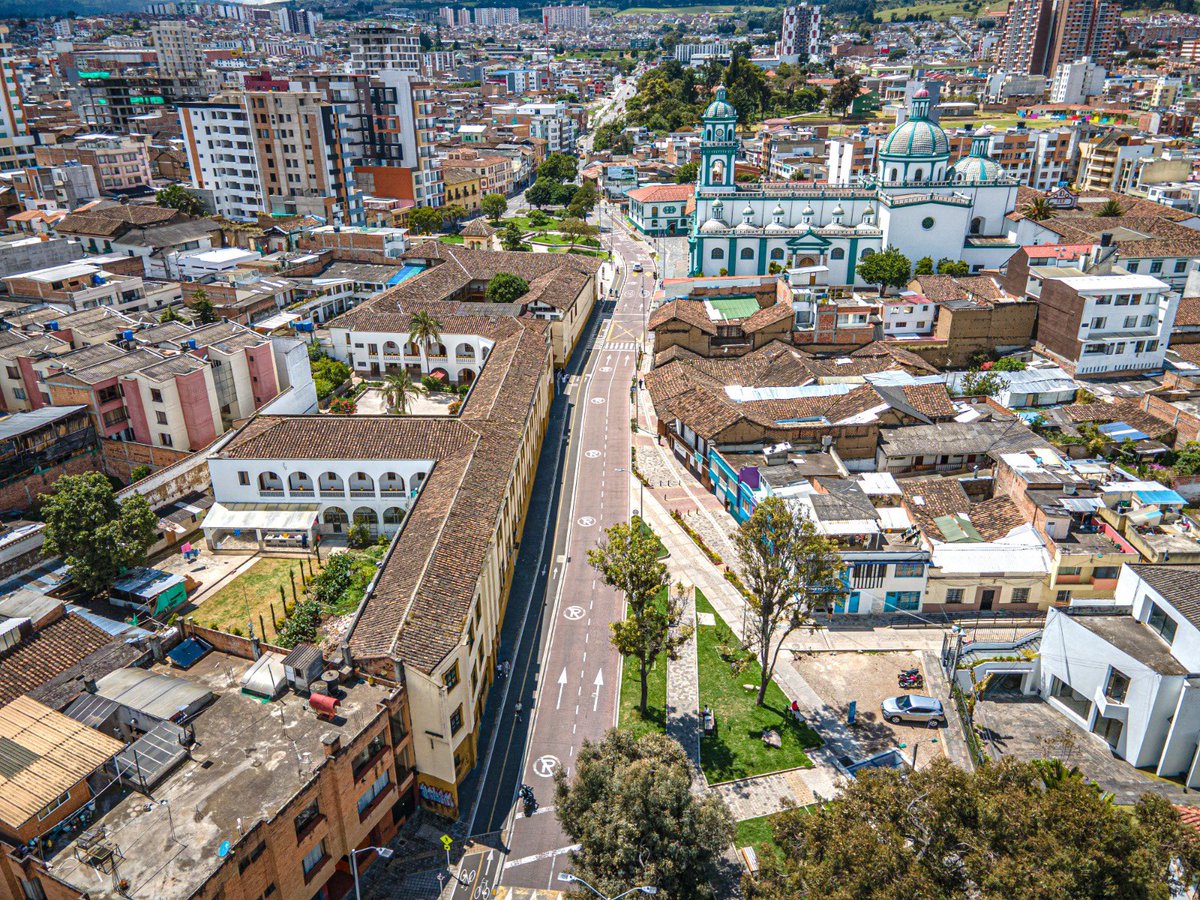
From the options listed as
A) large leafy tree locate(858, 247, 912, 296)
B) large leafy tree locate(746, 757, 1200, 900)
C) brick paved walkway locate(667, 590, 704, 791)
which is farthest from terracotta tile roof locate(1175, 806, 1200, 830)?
large leafy tree locate(858, 247, 912, 296)

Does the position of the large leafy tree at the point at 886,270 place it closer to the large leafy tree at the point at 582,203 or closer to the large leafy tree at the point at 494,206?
the large leafy tree at the point at 582,203


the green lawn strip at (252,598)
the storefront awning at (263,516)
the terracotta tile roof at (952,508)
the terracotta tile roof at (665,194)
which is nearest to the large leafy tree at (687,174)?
the terracotta tile roof at (665,194)

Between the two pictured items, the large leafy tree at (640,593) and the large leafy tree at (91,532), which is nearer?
the large leafy tree at (640,593)

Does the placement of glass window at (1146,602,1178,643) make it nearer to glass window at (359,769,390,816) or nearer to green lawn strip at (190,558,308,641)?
glass window at (359,769,390,816)

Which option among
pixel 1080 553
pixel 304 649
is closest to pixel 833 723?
pixel 1080 553

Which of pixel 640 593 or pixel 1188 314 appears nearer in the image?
pixel 640 593

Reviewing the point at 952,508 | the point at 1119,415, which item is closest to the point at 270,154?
the point at 952,508

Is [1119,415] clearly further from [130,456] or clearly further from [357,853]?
[130,456]
